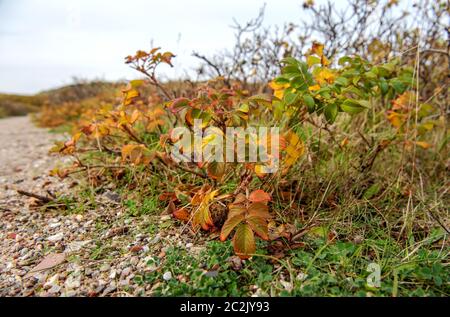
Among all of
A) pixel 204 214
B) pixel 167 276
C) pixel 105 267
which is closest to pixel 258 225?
pixel 204 214

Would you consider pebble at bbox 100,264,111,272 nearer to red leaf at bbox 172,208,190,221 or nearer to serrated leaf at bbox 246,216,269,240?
red leaf at bbox 172,208,190,221

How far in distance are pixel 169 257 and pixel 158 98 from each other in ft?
6.83

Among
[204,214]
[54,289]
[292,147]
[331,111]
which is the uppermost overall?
[331,111]

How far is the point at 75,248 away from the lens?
147 centimetres

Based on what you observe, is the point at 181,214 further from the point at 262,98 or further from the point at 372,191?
the point at 372,191

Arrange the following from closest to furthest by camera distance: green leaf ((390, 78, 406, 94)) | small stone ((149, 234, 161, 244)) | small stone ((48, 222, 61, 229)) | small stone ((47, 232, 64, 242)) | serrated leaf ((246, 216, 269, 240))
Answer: serrated leaf ((246, 216, 269, 240)) → small stone ((149, 234, 161, 244)) → small stone ((47, 232, 64, 242)) → small stone ((48, 222, 61, 229)) → green leaf ((390, 78, 406, 94))

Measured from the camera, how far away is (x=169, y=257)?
130 cm

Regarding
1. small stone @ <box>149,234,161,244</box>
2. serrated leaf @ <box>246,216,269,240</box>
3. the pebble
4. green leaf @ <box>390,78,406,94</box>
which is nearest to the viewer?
serrated leaf @ <box>246,216,269,240</box>

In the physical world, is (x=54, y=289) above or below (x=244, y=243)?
below

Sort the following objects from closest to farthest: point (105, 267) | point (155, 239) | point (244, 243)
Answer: point (244, 243), point (105, 267), point (155, 239)

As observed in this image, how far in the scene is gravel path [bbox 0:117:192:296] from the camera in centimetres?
125

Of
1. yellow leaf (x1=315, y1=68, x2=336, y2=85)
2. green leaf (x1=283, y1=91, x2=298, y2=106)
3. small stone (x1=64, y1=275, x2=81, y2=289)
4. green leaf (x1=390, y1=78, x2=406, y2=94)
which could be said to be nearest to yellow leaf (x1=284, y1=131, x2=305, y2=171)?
green leaf (x1=283, y1=91, x2=298, y2=106)
